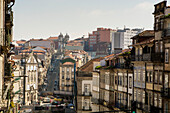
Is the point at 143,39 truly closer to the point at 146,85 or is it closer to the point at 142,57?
the point at 142,57

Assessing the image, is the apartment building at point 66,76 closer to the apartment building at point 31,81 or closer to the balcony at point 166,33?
the apartment building at point 31,81

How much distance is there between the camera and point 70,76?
15625cm

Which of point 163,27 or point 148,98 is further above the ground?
point 163,27

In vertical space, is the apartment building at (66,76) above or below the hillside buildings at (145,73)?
below

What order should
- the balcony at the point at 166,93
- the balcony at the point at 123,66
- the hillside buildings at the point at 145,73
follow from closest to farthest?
the balcony at the point at 166,93
the hillside buildings at the point at 145,73
the balcony at the point at 123,66

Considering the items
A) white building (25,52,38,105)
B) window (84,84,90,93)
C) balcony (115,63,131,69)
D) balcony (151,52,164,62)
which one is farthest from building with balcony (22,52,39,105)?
balcony (151,52,164,62)

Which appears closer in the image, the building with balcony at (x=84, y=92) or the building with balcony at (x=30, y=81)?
the building with balcony at (x=84, y=92)

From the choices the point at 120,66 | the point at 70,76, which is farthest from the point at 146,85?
the point at 70,76

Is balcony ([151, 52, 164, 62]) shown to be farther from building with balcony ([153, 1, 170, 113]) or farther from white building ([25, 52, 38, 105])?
white building ([25, 52, 38, 105])

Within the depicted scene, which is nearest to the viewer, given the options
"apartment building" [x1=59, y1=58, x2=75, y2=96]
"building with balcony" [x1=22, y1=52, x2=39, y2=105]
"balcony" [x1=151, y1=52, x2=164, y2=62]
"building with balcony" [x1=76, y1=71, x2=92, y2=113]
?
"balcony" [x1=151, y1=52, x2=164, y2=62]

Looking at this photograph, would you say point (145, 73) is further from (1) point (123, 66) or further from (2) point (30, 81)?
(2) point (30, 81)

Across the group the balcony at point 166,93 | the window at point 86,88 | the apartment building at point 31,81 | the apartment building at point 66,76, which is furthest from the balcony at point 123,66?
the apartment building at point 66,76

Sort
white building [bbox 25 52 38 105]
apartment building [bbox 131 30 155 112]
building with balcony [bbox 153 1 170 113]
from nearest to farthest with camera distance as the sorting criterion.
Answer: building with balcony [bbox 153 1 170 113], apartment building [bbox 131 30 155 112], white building [bbox 25 52 38 105]

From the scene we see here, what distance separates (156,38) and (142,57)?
136 inches
